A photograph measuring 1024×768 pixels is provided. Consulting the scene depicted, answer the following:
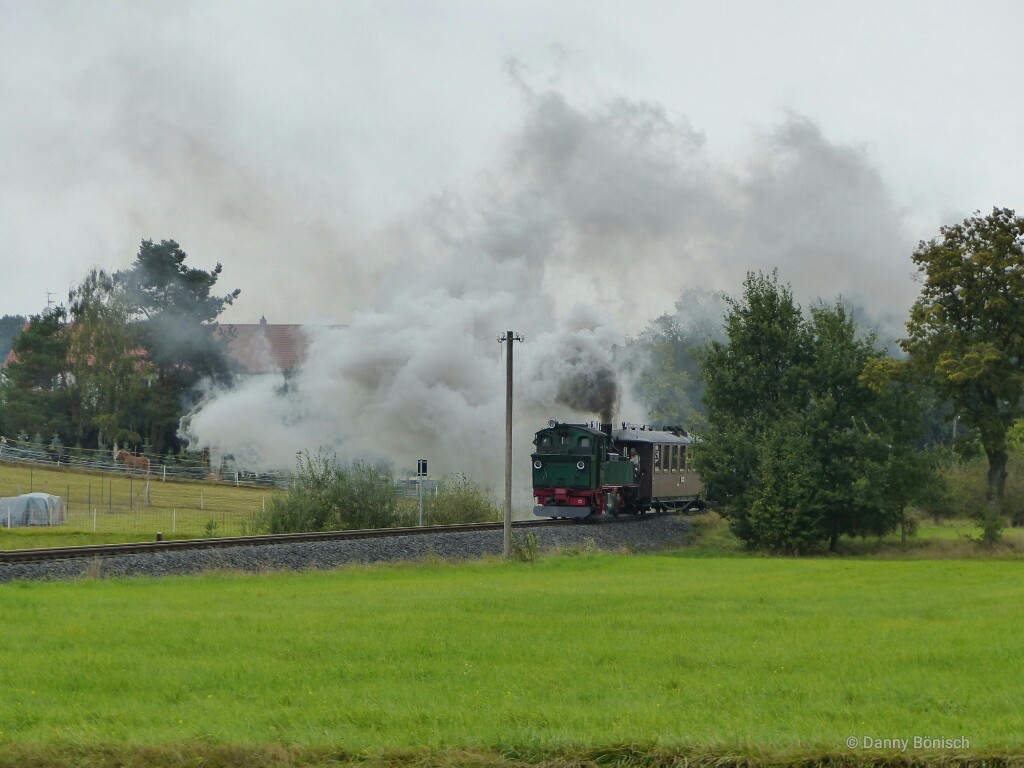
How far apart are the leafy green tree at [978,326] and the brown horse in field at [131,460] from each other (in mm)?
39810

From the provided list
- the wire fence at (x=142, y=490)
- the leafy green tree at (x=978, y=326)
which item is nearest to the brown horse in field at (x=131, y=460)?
the wire fence at (x=142, y=490)

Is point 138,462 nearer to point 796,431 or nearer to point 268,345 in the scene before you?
point 268,345

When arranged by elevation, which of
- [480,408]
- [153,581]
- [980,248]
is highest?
[980,248]

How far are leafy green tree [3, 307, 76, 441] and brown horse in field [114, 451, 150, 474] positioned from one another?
4.58m

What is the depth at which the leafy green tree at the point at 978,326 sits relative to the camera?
3988cm

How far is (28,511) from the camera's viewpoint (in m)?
42.7

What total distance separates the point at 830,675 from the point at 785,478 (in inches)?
1174

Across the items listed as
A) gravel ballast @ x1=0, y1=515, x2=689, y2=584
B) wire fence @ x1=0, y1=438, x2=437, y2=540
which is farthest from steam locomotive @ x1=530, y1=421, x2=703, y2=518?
wire fence @ x1=0, y1=438, x2=437, y2=540

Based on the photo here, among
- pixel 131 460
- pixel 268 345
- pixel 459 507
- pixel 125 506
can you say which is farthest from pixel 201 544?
pixel 268 345

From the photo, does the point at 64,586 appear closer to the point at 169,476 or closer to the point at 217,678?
the point at 217,678

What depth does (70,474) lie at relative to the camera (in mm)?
61812

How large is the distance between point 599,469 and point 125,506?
21750mm

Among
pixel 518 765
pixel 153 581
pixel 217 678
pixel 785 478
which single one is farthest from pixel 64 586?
pixel 785 478

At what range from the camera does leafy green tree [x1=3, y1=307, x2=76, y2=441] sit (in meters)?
68.1
